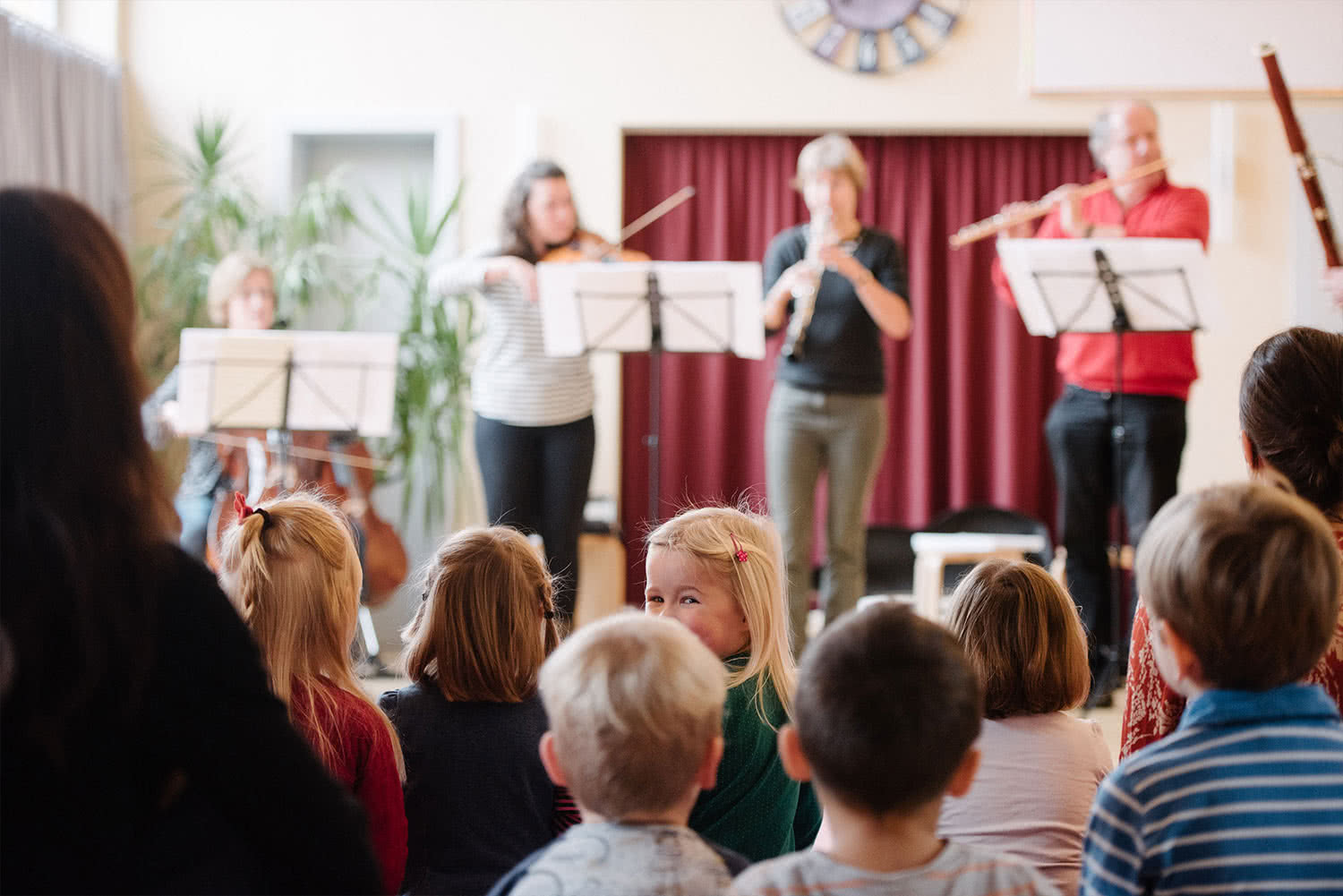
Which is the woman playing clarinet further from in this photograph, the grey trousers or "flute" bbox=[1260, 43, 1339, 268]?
"flute" bbox=[1260, 43, 1339, 268]

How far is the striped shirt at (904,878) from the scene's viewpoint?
1.01 metres

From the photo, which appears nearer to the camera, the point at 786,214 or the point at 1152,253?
the point at 1152,253

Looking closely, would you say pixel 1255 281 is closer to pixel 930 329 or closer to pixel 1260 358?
pixel 930 329

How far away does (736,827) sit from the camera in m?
1.62

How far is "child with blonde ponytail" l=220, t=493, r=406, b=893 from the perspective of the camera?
1.52 m

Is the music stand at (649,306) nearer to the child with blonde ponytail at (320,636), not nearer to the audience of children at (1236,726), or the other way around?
the child with blonde ponytail at (320,636)

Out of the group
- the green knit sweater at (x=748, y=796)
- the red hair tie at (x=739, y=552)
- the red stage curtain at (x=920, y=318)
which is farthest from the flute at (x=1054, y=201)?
the green knit sweater at (x=748, y=796)

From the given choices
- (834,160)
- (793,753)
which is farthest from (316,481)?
(793,753)

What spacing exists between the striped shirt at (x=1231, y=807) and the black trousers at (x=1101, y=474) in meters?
2.65

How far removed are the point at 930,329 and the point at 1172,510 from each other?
4.18m

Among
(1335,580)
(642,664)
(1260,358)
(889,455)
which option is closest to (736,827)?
(642,664)

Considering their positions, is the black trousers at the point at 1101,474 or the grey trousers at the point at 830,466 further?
the grey trousers at the point at 830,466

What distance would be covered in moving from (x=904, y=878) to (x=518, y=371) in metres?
2.85

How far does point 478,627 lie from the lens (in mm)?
1605
